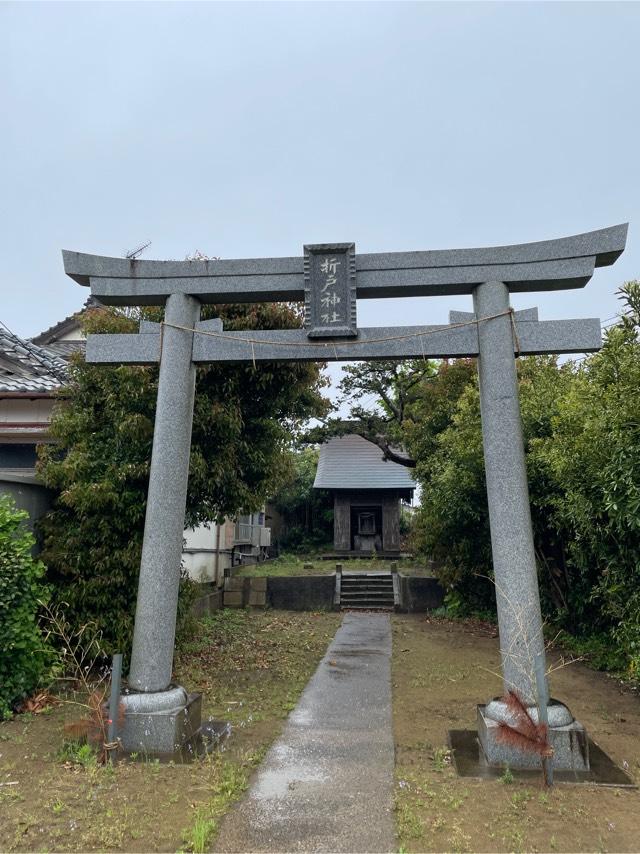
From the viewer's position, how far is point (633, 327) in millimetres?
5820

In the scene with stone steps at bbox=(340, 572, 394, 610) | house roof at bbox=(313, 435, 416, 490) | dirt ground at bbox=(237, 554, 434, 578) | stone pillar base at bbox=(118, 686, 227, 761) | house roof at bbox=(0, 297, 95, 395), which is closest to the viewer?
stone pillar base at bbox=(118, 686, 227, 761)

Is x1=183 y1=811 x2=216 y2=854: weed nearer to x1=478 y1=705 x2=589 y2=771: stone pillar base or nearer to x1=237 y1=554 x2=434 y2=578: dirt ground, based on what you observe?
x1=478 y1=705 x2=589 y2=771: stone pillar base

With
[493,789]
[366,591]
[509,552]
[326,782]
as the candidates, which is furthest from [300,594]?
[493,789]

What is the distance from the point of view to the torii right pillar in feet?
14.1

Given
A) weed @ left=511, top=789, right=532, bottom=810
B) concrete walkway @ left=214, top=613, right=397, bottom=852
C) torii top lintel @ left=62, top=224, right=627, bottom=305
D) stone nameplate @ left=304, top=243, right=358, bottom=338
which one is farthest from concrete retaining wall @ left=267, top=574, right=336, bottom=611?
weed @ left=511, top=789, right=532, bottom=810

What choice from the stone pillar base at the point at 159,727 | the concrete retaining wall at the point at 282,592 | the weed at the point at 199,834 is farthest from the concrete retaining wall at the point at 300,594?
the weed at the point at 199,834

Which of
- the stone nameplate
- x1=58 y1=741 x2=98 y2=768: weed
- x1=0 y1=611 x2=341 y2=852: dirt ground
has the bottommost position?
x1=0 y1=611 x2=341 y2=852: dirt ground

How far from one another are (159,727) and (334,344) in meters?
3.66

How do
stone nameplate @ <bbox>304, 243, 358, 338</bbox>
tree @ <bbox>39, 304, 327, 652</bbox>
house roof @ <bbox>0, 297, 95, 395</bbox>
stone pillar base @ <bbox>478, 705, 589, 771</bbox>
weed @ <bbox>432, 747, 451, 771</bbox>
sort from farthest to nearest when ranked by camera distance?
1. house roof @ <bbox>0, 297, 95, 395</bbox>
2. tree @ <bbox>39, 304, 327, 652</bbox>
3. stone nameplate @ <bbox>304, 243, 358, 338</bbox>
4. weed @ <bbox>432, 747, 451, 771</bbox>
5. stone pillar base @ <bbox>478, 705, 589, 771</bbox>

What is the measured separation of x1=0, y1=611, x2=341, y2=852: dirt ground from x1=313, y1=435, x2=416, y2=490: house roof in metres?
14.4

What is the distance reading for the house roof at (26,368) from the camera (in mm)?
9078

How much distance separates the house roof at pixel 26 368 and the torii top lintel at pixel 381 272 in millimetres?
3956

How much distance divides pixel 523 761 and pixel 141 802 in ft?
9.26

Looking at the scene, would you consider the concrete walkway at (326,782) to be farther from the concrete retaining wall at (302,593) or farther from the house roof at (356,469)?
the house roof at (356,469)
